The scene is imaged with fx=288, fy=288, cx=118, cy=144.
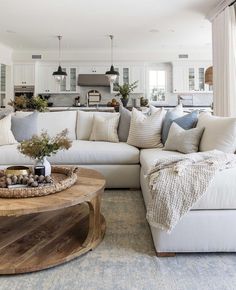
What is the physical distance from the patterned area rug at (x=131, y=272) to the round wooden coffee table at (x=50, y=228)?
2.8 inches

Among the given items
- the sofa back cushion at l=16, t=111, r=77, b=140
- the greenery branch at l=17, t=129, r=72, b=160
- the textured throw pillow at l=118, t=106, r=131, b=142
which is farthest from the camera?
the sofa back cushion at l=16, t=111, r=77, b=140

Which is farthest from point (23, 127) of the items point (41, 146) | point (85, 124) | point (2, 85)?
point (2, 85)

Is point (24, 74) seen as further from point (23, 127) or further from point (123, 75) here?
point (23, 127)

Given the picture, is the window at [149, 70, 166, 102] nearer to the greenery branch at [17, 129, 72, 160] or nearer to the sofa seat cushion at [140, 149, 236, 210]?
the greenery branch at [17, 129, 72, 160]

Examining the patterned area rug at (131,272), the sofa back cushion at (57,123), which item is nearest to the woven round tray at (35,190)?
the patterned area rug at (131,272)

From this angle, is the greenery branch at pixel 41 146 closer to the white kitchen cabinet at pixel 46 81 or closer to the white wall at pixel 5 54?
the white wall at pixel 5 54

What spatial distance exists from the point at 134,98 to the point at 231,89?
15.7ft

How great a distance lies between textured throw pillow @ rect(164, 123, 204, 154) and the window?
5900 mm

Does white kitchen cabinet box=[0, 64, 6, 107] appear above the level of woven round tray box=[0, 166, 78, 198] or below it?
above

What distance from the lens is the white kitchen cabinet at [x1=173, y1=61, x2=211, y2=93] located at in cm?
883

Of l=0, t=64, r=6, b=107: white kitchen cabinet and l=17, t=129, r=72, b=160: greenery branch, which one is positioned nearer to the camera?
l=17, t=129, r=72, b=160: greenery branch

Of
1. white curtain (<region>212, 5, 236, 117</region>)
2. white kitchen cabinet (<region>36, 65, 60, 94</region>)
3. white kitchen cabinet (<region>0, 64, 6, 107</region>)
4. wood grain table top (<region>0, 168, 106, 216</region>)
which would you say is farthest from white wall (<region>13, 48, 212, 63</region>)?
wood grain table top (<region>0, 168, 106, 216</region>)

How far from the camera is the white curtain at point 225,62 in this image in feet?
15.0

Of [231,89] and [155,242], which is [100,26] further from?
[155,242]
